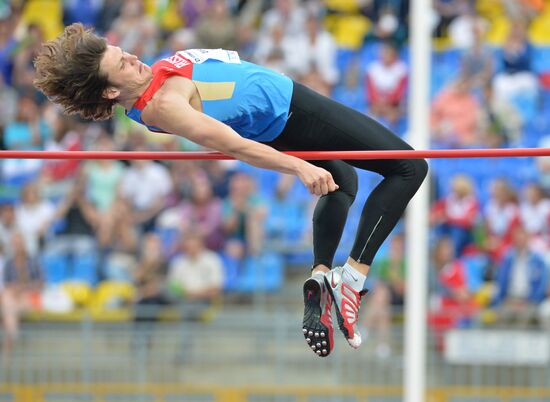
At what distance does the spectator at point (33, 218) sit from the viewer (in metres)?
11.4

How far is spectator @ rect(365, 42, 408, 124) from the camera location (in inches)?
485

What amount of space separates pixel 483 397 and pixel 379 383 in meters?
0.88

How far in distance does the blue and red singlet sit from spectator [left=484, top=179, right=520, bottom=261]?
18.2ft

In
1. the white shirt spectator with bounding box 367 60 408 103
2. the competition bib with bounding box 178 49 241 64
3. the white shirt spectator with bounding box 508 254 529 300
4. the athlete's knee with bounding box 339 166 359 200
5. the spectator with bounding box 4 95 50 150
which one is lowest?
the white shirt spectator with bounding box 508 254 529 300

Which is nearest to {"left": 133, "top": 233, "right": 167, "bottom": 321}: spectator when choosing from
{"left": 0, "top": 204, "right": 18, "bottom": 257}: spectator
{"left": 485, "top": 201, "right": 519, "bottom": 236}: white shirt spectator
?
{"left": 0, "top": 204, "right": 18, "bottom": 257}: spectator

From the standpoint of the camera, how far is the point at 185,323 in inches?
420

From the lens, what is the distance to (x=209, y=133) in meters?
5.57

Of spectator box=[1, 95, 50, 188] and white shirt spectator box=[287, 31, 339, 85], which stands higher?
white shirt spectator box=[287, 31, 339, 85]

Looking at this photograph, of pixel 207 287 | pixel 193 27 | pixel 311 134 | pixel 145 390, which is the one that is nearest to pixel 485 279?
pixel 207 287

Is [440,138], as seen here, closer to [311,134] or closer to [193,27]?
[193,27]

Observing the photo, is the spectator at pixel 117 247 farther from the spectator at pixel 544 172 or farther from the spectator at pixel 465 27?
the spectator at pixel 465 27

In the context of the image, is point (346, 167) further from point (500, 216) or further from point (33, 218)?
point (33, 218)

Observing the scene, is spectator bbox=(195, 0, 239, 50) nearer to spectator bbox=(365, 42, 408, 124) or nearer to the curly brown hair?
spectator bbox=(365, 42, 408, 124)

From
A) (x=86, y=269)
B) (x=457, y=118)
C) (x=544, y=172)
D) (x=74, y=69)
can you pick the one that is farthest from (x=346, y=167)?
(x=457, y=118)
